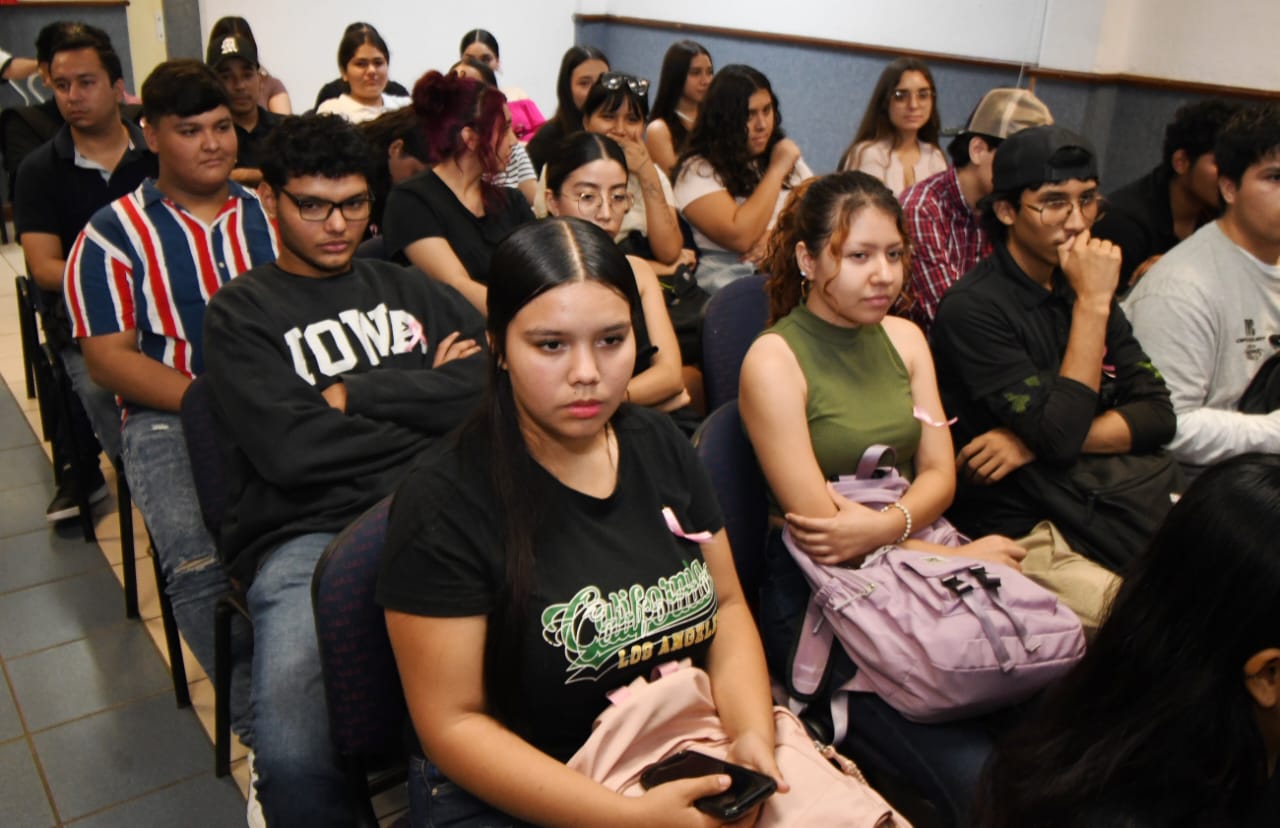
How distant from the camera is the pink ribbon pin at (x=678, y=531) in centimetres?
136

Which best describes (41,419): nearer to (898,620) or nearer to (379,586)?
(379,586)

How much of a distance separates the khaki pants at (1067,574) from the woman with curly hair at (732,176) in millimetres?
1568

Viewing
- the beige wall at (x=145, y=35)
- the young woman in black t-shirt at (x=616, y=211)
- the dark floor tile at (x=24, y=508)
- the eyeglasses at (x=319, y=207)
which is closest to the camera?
the eyeglasses at (x=319, y=207)

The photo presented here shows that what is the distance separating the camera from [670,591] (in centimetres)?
132

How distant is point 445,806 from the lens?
1255 mm

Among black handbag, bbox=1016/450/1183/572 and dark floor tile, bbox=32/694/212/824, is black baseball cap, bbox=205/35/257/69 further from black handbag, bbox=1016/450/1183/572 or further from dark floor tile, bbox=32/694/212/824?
black handbag, bbox=1016/450/1183/572

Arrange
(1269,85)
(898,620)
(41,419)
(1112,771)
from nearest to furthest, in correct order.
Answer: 1. (1112,771)
2. (898,620)
3. (41,419)
4. (1269,85)

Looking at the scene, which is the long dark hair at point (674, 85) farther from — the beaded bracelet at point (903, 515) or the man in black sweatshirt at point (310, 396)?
the beaded bracelet at point (903, 515)

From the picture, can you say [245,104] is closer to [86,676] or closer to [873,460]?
[86,676]

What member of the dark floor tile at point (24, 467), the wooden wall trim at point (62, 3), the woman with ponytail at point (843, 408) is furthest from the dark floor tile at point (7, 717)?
the wooden wall trim at point (62, 3)

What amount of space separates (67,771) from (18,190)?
67.9 inches

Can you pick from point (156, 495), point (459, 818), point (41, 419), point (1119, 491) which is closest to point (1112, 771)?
point (459, 818)

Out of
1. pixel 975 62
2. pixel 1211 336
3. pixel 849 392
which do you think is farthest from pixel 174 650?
pixel 975 62

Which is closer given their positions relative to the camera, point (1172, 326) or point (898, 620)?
point (898, 620)
